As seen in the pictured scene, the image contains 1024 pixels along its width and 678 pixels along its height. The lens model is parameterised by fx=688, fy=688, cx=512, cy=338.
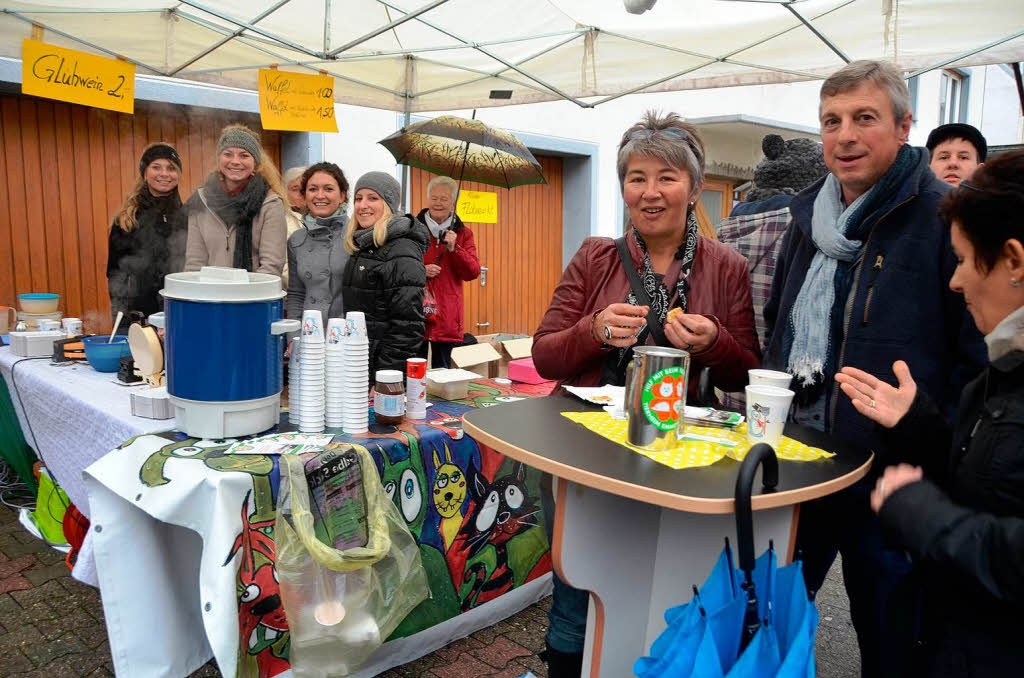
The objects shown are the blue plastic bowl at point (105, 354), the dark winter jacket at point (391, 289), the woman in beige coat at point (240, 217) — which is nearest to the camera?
the blue plastic bowl at point (105, 354)

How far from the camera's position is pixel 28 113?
4742 millimetres

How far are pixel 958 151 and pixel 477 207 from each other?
3786 mm

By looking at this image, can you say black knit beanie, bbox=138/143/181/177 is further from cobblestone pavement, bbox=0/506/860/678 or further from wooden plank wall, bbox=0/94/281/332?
cobblestone pavement, bbox=0/506/860/678

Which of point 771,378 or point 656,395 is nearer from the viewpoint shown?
point 656,395

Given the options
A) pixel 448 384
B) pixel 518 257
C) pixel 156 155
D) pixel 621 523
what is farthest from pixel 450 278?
pixel 621 523

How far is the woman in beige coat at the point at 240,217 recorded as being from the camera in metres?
Answer: 3.76

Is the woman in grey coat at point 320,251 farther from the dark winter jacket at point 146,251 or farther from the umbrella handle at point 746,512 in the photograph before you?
the umbrella handle at point 746,512

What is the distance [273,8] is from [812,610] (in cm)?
357

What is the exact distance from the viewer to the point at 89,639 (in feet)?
8.24

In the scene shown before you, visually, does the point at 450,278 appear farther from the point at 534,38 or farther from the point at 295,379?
the point at 295,379

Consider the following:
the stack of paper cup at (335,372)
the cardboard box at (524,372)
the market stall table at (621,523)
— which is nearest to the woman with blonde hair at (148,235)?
the cardboard box at (524,372)

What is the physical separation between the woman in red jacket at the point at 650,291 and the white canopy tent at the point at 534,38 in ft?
6.26

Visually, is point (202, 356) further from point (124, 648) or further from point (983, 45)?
point (983, 45)

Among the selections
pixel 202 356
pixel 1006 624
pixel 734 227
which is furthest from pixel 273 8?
pixel 1006 624
